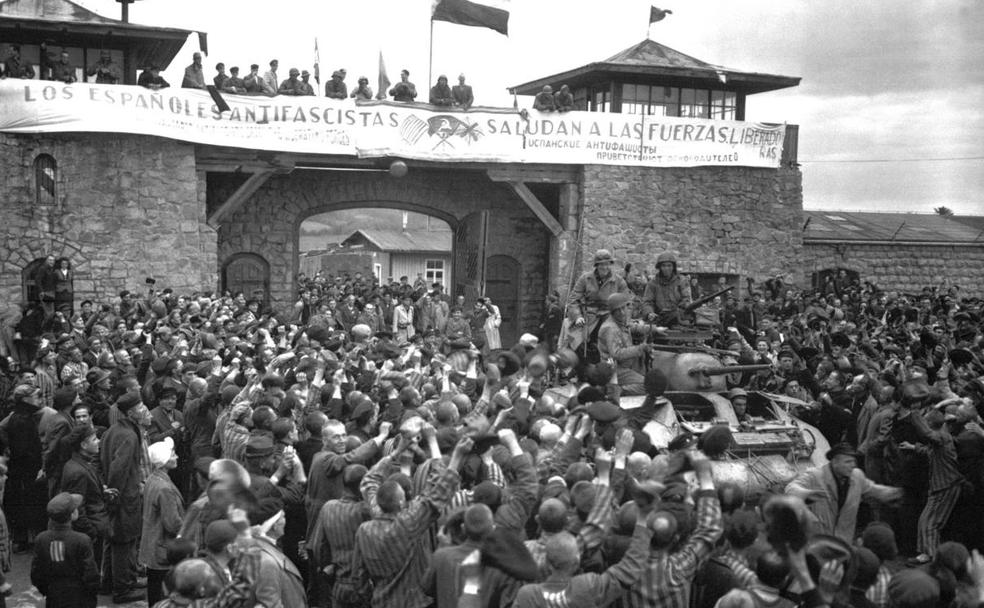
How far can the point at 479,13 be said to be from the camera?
23.2 metres

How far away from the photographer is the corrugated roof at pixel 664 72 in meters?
24.5

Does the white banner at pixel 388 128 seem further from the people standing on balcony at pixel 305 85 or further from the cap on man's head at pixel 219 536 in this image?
the cap on man's head at pixel 219 536

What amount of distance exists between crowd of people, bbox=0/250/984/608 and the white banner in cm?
542

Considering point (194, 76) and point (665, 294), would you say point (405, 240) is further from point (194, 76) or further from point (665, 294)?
point (665, 294)

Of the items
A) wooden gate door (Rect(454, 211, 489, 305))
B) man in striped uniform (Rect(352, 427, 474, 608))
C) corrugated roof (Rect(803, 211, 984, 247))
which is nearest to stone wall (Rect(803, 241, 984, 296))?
corrugated roof (Rect(803, 211, 984, 247))

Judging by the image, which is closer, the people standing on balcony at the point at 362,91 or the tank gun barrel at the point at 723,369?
the tank gun barrel at the point at 723,369

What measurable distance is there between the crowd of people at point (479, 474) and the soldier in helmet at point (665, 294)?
3cm

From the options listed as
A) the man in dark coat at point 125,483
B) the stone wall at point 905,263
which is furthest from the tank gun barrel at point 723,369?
the stone wall at point 905,263

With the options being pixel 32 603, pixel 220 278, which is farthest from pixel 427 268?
pixel 32 603

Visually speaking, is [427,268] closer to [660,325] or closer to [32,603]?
[660,325]

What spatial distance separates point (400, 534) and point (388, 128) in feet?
53.9

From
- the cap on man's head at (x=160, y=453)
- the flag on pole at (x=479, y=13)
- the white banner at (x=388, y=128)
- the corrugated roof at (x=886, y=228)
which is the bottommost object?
the cap on man's head at (x=160, y=453)

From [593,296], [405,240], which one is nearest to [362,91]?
[593,296]

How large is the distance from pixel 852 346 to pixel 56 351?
11.7 meters
